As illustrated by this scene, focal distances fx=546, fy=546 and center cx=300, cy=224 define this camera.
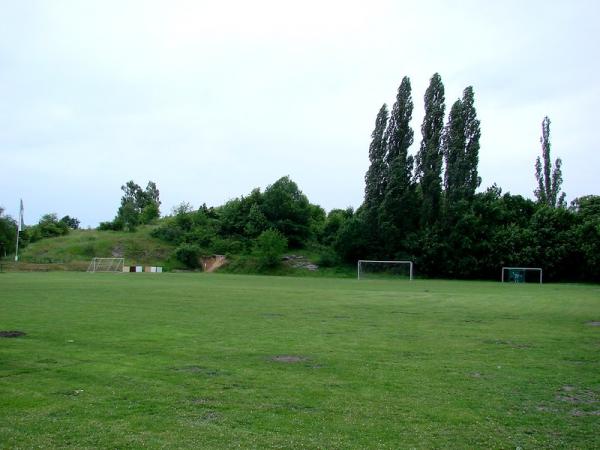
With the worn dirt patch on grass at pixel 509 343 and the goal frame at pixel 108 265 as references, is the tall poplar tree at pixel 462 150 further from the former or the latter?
the worn dirt patch on grass at pixel 509 343

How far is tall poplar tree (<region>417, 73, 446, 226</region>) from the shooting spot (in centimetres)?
6003

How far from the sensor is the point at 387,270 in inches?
2429

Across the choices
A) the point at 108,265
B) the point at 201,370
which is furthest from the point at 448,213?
the point at 201,370

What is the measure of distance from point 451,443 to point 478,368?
437 centimetres

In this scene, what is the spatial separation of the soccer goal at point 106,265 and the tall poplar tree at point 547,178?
56532 mm

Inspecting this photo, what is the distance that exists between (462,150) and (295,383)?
54825mm

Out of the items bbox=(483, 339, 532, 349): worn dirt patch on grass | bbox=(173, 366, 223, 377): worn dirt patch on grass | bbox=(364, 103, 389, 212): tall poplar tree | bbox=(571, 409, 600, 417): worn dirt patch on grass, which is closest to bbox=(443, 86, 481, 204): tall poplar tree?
bbox=(364, 103, 389, 212): tall poplar tree

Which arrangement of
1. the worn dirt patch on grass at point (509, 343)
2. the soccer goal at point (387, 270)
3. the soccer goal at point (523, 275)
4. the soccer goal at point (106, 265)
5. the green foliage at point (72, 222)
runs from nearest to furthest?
the worn dirt patch on grass at point (509, 343) < the soccer goal at point (523, 275) < the soccer goal at point (387, 270) < the soccer goal at point (106, 265) < the green foliage at point (72, 222)

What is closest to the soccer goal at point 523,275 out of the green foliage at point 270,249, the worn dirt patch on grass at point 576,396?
the green foliage at point 270,249

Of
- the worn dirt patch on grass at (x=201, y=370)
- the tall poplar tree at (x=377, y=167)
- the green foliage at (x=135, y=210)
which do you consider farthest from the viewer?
the green foliage at (x=135, y=210)

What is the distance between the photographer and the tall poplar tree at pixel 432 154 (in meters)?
60.0

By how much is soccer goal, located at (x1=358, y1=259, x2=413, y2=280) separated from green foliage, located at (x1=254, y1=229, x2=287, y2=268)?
11.1m

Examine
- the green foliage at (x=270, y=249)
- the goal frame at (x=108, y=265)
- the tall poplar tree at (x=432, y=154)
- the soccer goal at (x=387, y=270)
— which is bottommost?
the goal frame at (x=108, y=265)

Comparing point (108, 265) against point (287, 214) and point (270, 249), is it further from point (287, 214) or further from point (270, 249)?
point (287, 214)
